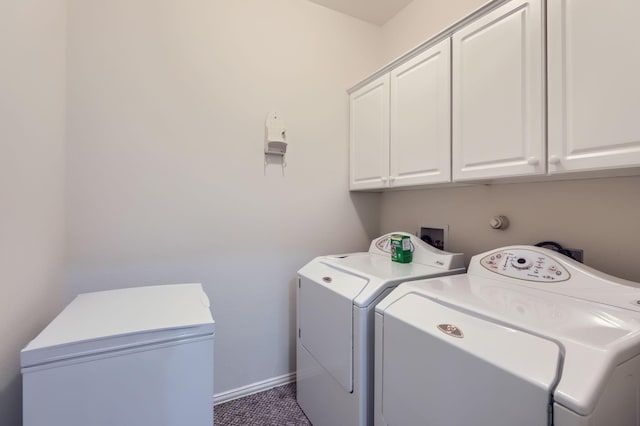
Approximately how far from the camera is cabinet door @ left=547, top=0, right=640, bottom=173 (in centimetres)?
90

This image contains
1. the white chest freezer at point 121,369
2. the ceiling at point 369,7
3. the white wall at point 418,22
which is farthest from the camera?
the ceiling at point 369,7

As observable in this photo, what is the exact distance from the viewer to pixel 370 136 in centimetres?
208

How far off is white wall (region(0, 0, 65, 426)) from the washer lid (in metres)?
0.16

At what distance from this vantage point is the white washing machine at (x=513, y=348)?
2.14 feet

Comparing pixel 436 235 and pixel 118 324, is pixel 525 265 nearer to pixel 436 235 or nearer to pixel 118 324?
pixel 436 235

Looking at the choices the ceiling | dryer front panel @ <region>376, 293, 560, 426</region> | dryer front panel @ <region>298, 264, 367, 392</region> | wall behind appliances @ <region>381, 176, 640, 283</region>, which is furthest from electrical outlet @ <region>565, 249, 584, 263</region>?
the ceiling

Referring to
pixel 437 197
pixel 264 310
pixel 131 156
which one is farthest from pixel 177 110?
pixel 437 197

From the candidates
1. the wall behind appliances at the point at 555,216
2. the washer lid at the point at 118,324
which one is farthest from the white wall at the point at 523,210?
the washer lid at the point at 118,324

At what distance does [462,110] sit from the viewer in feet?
4.65

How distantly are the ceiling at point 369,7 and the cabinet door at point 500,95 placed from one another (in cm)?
103

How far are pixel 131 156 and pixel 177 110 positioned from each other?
0.39 meters

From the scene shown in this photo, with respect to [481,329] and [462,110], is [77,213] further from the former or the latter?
[462,110]

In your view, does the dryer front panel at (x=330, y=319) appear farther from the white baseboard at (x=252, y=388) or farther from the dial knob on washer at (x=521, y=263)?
the dial knob on washer at (x=521, y=263)

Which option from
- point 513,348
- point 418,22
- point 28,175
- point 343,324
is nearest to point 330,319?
point 343,324
